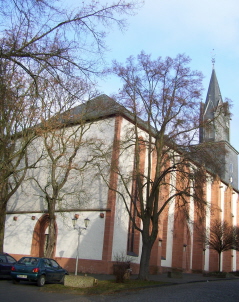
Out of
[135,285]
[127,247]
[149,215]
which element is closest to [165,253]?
[127,247]

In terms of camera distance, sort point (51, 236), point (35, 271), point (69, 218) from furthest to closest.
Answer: point (69, 218), point (51, 236), point (35, 271)

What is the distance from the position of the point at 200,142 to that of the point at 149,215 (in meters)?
4.95

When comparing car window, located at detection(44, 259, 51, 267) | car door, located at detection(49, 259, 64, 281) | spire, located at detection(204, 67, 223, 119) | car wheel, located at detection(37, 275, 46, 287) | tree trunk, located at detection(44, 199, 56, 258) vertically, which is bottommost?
car wheel, located at detection(37, 275, 46, 287)

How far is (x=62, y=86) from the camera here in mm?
6980

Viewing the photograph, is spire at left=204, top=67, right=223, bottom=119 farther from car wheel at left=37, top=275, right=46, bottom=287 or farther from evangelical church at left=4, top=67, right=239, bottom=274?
car wheel at left=37, top=275, right=46, bottom=287

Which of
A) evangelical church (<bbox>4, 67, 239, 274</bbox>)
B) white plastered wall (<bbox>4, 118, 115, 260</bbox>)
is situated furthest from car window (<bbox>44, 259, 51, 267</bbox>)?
white plastered wall (<bbox>4, 118, 115, 260</bbox>)

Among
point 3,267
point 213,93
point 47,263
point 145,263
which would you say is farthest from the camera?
point 213,93

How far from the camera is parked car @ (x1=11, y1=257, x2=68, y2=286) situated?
1602cm

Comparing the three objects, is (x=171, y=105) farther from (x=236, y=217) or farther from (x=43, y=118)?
(x=236, y=217)

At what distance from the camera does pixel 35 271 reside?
52.7 ft

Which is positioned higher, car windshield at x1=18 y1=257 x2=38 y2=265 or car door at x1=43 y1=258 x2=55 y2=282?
car windshield at x1=18 y1=257 x2=38 y2=265

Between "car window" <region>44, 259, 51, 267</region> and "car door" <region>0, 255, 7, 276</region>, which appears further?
"car door" <region>0, 255, 7, 276</region>

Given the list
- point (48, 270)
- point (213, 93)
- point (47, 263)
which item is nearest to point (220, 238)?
point (47, 263)

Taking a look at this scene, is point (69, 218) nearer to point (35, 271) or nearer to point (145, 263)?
point (145, 263)
